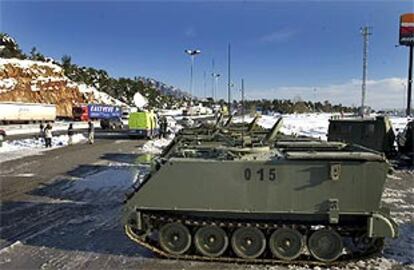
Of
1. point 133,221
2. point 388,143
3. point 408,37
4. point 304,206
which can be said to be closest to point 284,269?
point 304,206

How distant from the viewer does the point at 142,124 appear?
32.2 metres

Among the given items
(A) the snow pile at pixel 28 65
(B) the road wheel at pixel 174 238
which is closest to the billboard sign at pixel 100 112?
(A) the snow pile at pixel 28 65

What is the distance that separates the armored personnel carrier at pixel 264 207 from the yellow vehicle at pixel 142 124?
25.5 meters

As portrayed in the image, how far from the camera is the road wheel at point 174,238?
672cm

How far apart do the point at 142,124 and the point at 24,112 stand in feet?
81.8

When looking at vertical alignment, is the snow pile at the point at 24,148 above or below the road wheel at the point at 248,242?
below

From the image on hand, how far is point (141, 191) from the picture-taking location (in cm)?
671

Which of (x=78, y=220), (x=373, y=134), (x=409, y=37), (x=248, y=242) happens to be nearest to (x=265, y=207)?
(x=248, y=242)

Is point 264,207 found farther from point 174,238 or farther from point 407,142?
point 407,142

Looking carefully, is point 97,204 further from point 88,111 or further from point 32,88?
point 32,88

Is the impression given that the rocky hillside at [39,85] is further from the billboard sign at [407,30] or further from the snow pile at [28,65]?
the billboard sign at [407,30]

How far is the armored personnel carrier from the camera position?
6262mm

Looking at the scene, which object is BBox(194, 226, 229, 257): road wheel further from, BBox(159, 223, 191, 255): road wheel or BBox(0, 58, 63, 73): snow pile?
BBox(0, 58, 63, 73): snow pile

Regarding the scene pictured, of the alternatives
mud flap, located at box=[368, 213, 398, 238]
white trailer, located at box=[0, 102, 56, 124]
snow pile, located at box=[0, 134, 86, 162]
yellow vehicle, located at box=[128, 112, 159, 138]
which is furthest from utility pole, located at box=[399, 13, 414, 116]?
mud flap, located at box=[368, 213, 398, 238]
